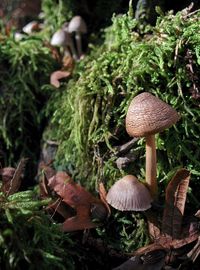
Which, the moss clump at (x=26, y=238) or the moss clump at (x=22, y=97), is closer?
the moss clump at (x=26, y=238)

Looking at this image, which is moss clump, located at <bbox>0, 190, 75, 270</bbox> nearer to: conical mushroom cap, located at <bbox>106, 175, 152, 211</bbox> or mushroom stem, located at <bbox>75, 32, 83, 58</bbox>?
conical mushroom cap, located at <bbox>106, 175, 152, 211</bbox>

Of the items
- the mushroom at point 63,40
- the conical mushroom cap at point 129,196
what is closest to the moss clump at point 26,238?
the conical mushroom cap at point 129,196

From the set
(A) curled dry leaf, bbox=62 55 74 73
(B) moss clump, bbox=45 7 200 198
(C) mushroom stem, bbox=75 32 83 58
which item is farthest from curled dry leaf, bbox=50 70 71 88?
(C) mushroom stem, bbox=75 32 83 58

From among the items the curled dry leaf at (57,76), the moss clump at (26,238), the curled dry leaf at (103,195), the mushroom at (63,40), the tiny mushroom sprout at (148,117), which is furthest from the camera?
the mushroom at (63,40)

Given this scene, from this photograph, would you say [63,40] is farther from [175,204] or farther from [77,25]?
[175,204]

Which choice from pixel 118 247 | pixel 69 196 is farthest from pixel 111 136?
pixel 118 247

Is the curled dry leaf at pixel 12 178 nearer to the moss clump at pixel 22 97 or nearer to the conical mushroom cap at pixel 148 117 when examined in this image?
the conical mushroom cap at pixel 148 117

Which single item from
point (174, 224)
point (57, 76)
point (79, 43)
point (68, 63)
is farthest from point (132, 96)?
point (79, 43)
